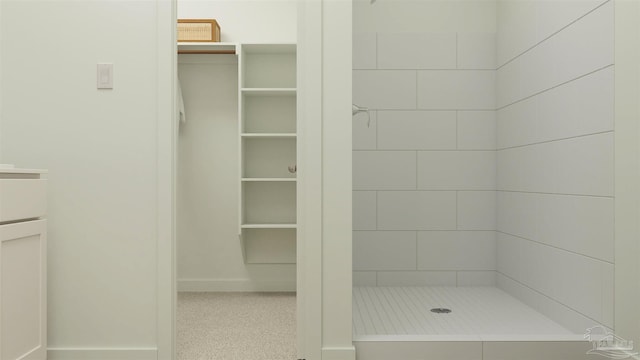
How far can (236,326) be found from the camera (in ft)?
8.52

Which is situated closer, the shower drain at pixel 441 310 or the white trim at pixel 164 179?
the white trim at pixel 164 179

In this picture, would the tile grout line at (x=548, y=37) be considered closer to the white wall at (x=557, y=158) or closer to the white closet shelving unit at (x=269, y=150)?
the white wall at (x=557, y=158)

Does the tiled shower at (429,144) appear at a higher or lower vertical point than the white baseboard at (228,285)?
higher

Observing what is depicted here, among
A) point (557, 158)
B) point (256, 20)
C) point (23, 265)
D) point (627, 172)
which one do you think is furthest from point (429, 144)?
point (23, 265)

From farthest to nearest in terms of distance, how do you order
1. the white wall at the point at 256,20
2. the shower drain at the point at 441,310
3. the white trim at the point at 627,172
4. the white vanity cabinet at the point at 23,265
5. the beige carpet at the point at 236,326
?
the white wall at the point at 256,20 → the shower drain at the point at 441,310 → the beige carpet at the point at 236,326 → the white trim at the point at 627,172 → the white vanity cabinet at the point at 23,265

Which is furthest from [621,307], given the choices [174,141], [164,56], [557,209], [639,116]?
[164,56]

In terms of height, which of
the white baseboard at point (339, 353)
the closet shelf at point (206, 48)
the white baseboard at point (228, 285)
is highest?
the closet shelf at point (206, 48)

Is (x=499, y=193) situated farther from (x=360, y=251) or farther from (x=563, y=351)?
(x=563, y=351)

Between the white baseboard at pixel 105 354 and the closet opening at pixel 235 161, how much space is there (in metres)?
1.30

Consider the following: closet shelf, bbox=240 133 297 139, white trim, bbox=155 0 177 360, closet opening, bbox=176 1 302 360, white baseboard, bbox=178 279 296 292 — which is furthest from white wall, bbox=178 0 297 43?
white baseboard, bbox=178 279 296 292

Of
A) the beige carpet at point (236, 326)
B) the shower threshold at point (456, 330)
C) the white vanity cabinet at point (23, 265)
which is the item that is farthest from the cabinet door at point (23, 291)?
the shower threshold at point (456, 330)

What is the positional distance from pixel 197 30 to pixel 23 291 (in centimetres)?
198

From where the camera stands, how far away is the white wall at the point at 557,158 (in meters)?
2.05

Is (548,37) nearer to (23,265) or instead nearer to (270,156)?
(270,156)
